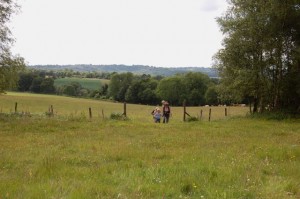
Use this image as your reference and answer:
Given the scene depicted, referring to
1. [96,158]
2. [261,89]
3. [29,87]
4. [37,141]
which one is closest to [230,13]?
[261,89]

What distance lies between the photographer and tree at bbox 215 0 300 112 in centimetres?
2969

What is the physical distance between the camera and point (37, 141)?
51.2 feet

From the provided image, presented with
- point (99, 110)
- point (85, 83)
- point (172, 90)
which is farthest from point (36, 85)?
point (99, 110)

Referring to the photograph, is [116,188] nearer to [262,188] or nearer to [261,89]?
[262,188]

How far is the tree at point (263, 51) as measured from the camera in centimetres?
2969

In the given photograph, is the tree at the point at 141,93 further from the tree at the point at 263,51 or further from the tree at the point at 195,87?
the tree at the point at 263,51

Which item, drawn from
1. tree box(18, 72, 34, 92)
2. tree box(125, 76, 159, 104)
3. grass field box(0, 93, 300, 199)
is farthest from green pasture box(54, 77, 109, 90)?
grass field box(0, 93, 300, 199)

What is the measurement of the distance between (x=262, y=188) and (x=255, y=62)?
79.7 feet

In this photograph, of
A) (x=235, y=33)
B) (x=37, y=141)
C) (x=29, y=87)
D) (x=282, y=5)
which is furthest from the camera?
(x=29, y=87)

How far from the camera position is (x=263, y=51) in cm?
3103

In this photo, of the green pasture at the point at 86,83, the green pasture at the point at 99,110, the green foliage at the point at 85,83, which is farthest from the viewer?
the green pasture at the point at 86,83

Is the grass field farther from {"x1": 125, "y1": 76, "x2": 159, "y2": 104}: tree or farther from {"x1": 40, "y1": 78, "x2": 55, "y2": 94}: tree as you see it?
{"x1": 40, "y1": 78, "x2": 55, "y2": 94}: tree

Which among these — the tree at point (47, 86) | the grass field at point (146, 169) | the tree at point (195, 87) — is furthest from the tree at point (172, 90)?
the grass field at point (146, 169)

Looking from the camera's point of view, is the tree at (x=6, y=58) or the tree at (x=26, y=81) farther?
the tree at (x=26, y=81)
